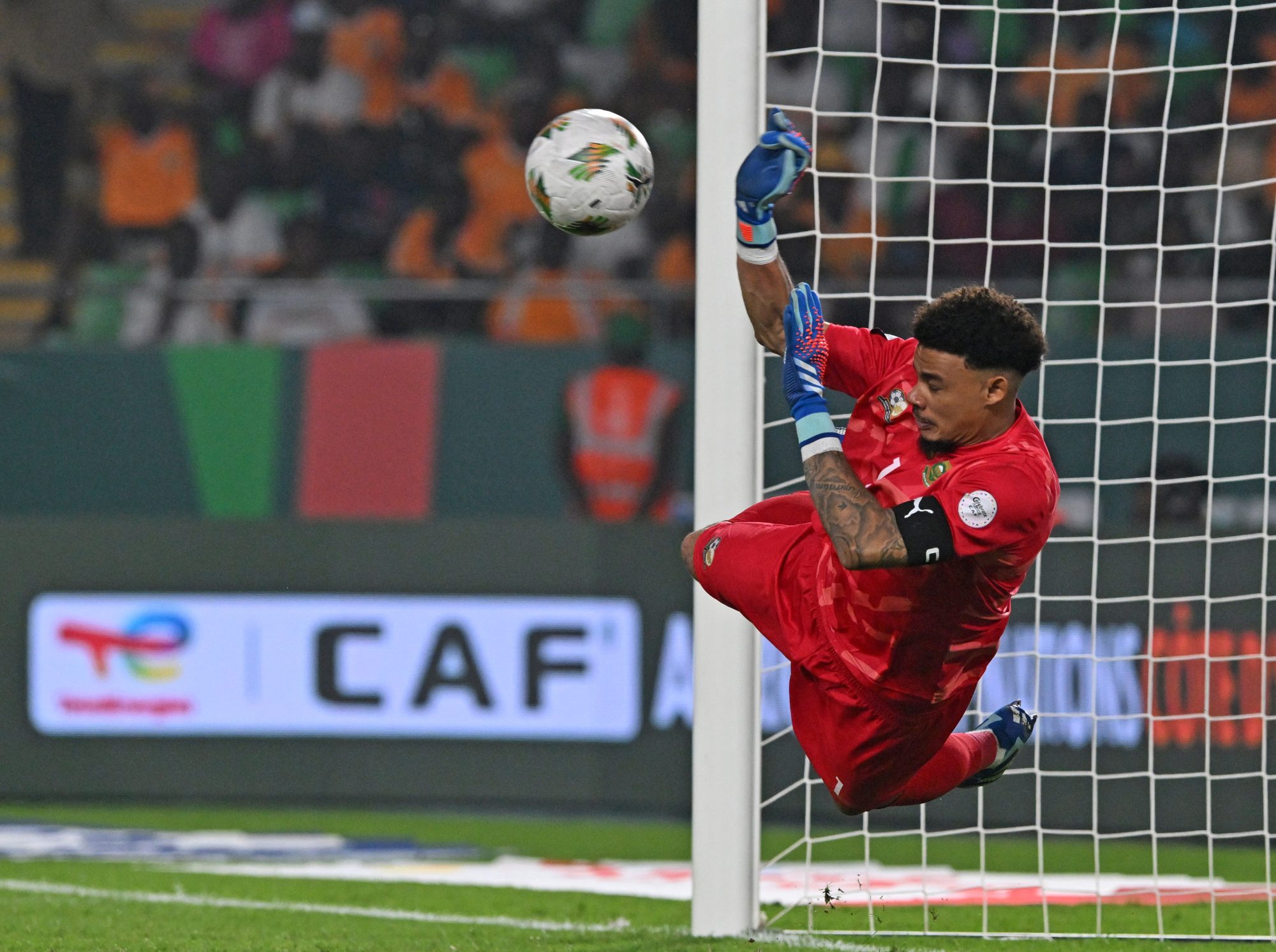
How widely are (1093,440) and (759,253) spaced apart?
13.7 feet

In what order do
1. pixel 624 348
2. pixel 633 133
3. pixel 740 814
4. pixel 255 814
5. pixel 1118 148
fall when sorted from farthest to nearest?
pixel 1118 148 → pixel 624 348 → pixel 255 814 → pixel 740 814 → pixel 633 133

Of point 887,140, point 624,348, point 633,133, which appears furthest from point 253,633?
point 887,140

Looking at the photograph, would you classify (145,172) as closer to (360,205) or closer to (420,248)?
(360,205)

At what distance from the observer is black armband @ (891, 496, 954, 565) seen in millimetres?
3596

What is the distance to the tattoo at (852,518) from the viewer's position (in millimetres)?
3605

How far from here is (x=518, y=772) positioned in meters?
7.71

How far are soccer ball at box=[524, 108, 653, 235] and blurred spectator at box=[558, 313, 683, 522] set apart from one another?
4.06 meters

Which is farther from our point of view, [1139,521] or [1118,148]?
[1118,148]

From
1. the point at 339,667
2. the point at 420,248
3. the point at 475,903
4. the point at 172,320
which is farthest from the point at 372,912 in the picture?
the point at 420,248

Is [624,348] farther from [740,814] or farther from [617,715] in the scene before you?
[740,814]

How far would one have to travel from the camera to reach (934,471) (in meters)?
3.85

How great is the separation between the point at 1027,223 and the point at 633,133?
5.99 metres

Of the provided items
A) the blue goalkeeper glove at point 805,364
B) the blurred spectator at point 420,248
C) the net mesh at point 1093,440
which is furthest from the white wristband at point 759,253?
the blurred spectator at point 420,248

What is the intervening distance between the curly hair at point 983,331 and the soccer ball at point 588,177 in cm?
87
